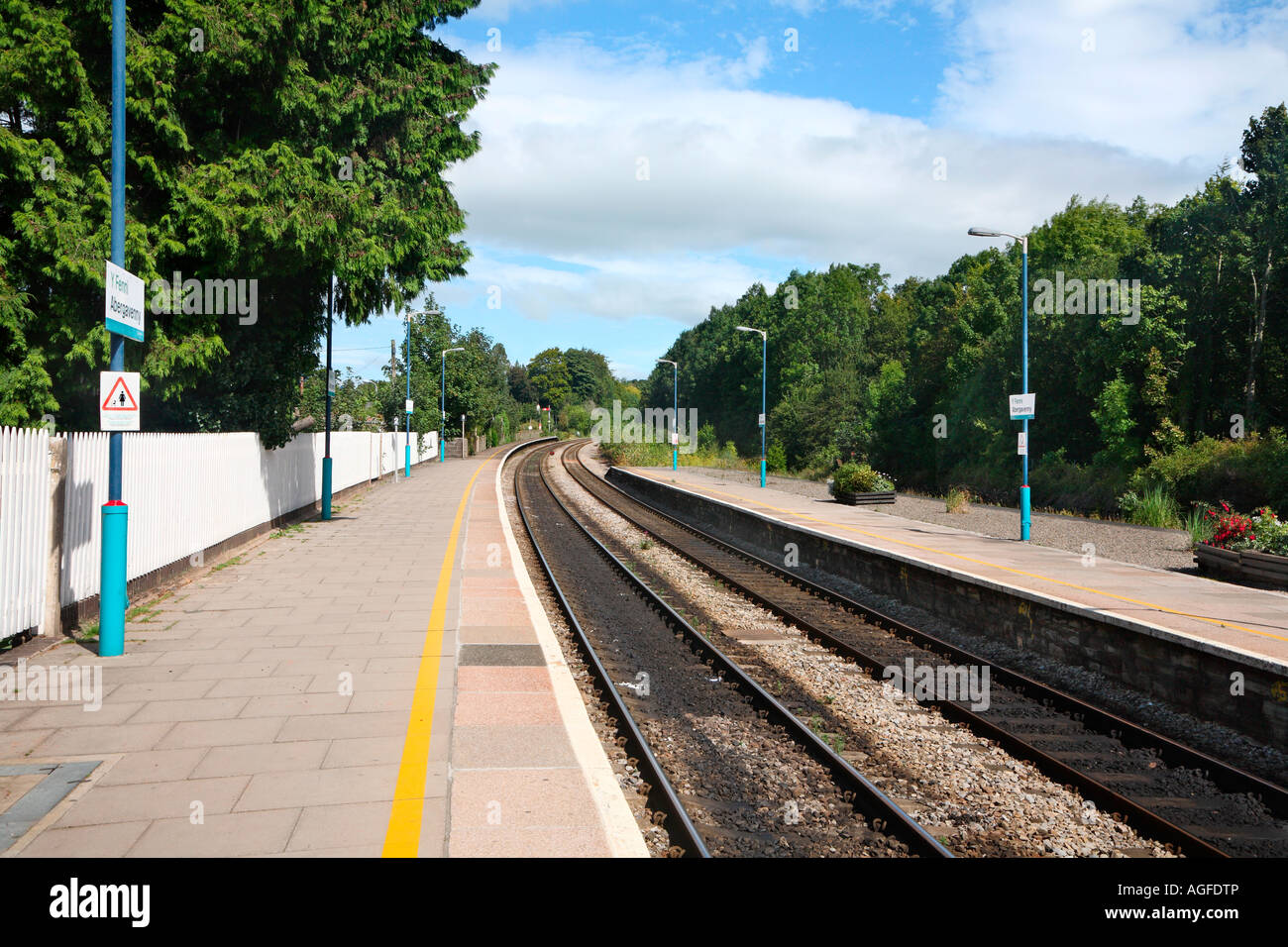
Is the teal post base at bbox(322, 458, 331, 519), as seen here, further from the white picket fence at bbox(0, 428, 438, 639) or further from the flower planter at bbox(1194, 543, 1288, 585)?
the flower planter at bbox(1194, 543, 1288, 585)

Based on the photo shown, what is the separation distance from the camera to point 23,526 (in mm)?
7281

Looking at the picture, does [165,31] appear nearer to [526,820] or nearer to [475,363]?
[526,820]

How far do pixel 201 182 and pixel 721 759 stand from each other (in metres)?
12.0

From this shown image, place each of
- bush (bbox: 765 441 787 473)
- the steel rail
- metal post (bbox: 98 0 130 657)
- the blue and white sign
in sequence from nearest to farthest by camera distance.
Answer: the steel rail
metal post (bbox: 98 0 130 657)
the blue and white sign
bush (bbox: 765 441 787 473)

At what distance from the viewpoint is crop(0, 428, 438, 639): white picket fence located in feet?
23.7

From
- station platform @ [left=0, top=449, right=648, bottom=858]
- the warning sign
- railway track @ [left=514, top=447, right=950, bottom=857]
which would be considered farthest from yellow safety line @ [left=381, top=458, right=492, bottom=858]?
the warning sign

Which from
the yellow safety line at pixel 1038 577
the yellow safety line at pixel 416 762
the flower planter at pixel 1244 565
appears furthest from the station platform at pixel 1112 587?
the yellow safety line at pixel 416 762

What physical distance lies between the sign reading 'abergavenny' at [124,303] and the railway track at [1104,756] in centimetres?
795

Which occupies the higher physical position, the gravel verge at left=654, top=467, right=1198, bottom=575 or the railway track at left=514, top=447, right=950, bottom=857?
the gravel verge at left=654, top=467, right=1198, bottom=575

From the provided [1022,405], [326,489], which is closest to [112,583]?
[326,489]

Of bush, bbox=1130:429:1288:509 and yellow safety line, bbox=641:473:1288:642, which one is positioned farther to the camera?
bush, bbox=1130:429:1288:509

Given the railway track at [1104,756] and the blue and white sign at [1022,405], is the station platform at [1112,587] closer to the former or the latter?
the railway track at [1104,756]

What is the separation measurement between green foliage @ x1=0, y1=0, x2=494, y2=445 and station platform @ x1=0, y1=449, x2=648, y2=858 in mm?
5213

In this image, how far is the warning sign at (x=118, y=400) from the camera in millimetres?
7406
